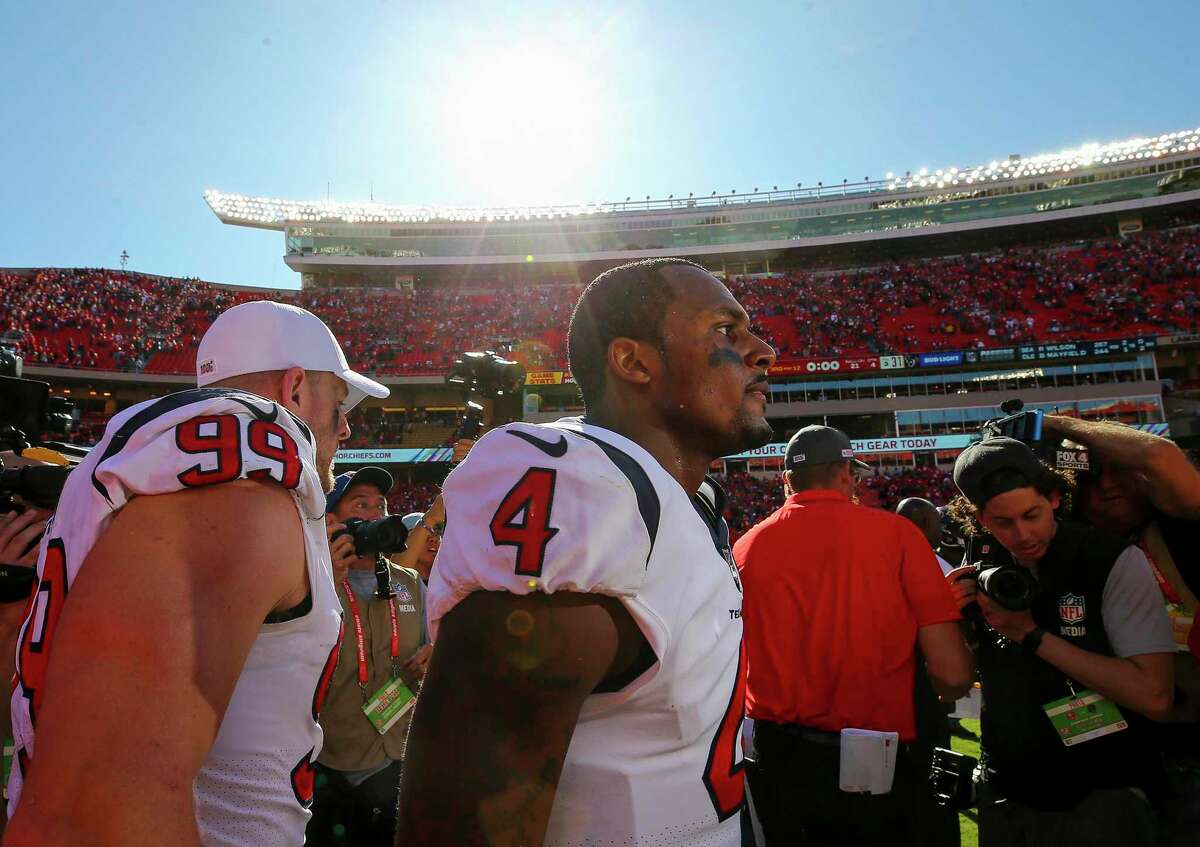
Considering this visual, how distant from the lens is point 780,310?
3762cm

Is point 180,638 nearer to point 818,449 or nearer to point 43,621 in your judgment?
point 43,621

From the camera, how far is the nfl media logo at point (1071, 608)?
8.48 ft

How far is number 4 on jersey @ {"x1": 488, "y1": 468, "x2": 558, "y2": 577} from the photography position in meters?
1.02

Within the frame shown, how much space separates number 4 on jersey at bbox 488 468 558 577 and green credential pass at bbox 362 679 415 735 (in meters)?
3.03

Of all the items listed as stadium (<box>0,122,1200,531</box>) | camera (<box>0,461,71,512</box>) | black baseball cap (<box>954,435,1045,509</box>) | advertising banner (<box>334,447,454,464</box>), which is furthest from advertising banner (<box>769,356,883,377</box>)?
camera (<box>0,461,71,512</box>)

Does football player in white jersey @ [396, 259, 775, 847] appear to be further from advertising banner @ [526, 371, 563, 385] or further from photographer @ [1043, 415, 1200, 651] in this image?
advertising banner @ [526, 371, 563, 385]

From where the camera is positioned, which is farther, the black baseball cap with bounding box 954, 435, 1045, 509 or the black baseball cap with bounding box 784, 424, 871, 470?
the black baseball cap with bounding box 784, 424, 871, 470

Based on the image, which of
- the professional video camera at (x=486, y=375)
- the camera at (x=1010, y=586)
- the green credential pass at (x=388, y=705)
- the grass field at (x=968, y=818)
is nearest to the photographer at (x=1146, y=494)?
the camera at (x=1010, y=586)

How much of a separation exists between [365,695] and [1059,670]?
329 centimetres

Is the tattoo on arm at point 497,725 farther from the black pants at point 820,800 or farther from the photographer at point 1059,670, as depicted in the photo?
the black pants at point 820,800

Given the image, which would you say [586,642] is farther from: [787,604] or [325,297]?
[325,297]

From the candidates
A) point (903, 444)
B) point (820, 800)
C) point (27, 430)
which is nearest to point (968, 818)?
point (820, 800)

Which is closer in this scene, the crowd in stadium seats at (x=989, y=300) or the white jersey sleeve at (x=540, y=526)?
the white jersey sleeve at (x=540, y=526)

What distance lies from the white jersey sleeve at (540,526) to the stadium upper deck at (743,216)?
37.5 m
